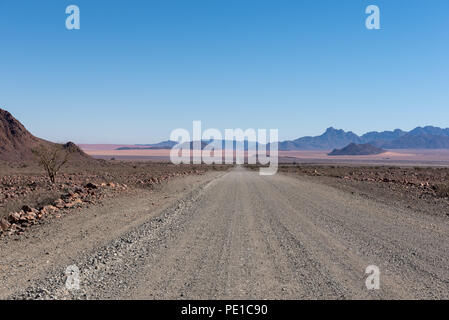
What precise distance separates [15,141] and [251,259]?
3082 inches

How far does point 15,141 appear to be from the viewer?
74688 mm

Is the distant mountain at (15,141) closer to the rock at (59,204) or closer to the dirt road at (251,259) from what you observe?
the rock at (59,204)

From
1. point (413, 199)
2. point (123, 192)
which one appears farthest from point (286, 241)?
point (123, 192)

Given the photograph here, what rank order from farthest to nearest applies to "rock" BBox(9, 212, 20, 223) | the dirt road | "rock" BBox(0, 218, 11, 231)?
"rock" BBox(9, 212, 20, 223), "rock" BBox(0, 218, 11, 231), the dirt road

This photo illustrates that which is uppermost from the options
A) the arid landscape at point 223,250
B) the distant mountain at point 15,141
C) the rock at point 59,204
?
the distant mountain at point 15,141

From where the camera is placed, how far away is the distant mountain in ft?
229

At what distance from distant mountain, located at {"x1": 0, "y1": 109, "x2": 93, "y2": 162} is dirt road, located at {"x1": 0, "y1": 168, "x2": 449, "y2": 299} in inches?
2489

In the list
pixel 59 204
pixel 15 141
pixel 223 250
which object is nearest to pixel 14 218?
pixel 59 204

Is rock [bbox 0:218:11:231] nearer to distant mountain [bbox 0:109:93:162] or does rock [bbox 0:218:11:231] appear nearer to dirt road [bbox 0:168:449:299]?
dirt road [bbox 0:168:449:299]

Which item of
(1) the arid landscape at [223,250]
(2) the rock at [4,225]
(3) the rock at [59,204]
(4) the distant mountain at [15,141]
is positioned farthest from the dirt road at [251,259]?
(4) the distant mountain at [15,141]

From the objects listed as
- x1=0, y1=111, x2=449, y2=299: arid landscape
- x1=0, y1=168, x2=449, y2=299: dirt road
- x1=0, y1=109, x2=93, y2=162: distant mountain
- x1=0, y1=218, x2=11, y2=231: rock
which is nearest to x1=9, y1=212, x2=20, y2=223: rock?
x1=0, y1=111, x2=449, y2=299: arid landscape

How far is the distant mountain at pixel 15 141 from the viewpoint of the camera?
6988 cm

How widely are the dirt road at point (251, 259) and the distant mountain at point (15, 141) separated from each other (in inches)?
2489

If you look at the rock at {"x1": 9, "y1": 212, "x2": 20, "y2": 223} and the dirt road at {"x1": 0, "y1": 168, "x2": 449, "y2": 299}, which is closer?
the dirt road at {"x1": 0, "y1": 168, "x2": 449, "y2": 299}
